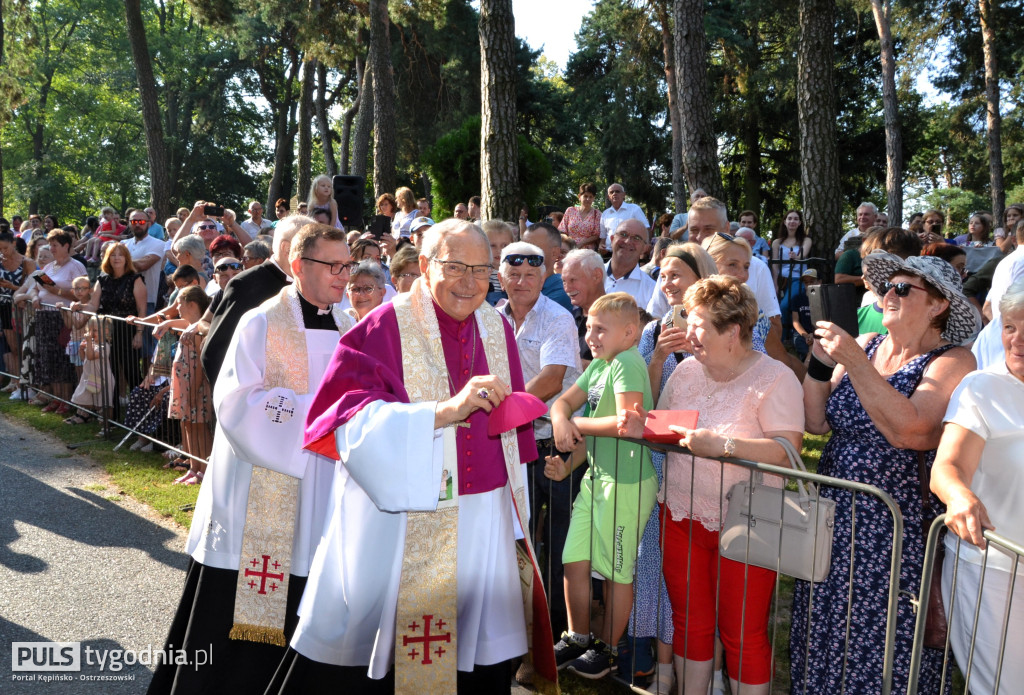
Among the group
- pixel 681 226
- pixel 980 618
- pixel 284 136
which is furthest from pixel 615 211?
pixel 284 136

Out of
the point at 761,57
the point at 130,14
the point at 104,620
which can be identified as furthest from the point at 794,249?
the point at 761,57

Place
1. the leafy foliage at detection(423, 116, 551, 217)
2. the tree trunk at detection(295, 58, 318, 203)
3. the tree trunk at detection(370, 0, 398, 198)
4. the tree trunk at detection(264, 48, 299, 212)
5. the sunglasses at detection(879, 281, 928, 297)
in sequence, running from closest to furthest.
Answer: the sunglasses at detection(879, 281, 928, 297) → the tree trunk at detection(370, 0, 398, 198) → the leafy foliage at detection(423, 116, 551, 217) → the tree trunk at detection(295, 58, 318, 203) → the tree trunk at detection(264, 48, 299, 212)

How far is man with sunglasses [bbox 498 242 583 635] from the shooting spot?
4.46 metres

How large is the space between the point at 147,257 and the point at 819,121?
8461 mm

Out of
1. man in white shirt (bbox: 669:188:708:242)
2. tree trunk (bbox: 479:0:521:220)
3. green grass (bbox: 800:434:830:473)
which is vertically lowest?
green grass (bbox: 800:434:830:473)

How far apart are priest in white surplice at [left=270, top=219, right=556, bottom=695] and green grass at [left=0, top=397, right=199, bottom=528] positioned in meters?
3.61

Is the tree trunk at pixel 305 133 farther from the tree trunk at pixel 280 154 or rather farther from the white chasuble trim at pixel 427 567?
the white chasuble trim at pixel 427 567

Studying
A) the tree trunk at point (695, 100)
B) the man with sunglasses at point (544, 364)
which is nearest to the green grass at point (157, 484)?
the man with sunglasses at point (544, 364)

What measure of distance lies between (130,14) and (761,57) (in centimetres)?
1811

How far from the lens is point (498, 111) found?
862cm

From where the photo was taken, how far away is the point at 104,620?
15.2 ft

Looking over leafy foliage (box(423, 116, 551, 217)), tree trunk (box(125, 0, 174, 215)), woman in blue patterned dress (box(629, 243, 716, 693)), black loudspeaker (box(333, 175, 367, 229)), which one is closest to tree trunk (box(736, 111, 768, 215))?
leafy foliage (box(423, 116, 551, 217))

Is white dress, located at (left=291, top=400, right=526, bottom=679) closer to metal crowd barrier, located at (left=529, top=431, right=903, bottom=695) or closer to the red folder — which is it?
the red folder

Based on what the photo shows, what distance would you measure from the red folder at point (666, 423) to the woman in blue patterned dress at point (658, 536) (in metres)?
0.44
